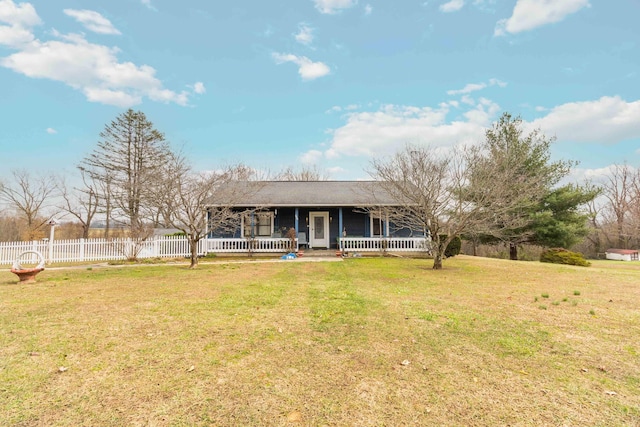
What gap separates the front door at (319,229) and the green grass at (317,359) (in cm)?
1213

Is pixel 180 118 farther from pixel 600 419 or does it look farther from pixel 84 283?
pixel 600 419

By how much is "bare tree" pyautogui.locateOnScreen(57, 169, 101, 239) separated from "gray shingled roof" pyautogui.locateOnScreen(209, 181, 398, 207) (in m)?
20.1

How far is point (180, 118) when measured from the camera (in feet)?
67.5

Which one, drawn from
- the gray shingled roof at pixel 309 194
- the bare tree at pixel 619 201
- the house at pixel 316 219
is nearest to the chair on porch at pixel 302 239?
the house at pixel 316 219

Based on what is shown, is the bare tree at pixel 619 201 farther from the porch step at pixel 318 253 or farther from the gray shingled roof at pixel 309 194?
the porch step at pixel 318 253

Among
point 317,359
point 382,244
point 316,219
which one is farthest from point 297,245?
point 317,359

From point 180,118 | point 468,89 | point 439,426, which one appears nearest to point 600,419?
point 439,426

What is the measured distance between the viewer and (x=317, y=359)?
354 centimetres

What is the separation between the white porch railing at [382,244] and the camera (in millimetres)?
17062

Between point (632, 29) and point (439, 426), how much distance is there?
59.7ft

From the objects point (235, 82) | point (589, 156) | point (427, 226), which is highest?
point (235, 82)

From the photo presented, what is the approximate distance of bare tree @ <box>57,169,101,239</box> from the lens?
29.2 meters

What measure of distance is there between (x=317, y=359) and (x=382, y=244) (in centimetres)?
1397

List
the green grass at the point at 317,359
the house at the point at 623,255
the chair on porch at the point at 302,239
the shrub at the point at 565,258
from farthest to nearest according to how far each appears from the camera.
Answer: the house at the point at 623,255
the chair on porch at the point at 302,239
the shrub at the point at 565,258
the green grass at the point at 317,359
